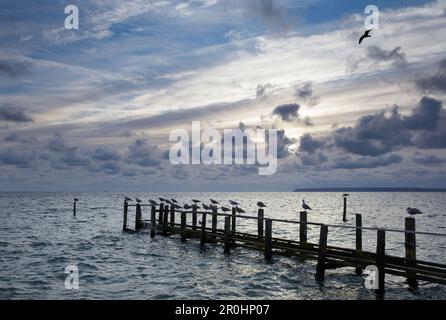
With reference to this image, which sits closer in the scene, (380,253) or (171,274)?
(380,253)

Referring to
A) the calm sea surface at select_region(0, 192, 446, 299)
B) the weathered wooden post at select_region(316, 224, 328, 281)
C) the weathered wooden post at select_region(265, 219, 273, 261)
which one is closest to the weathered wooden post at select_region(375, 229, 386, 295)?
the calm sea surface at select_region(0, 192, 446, 299)

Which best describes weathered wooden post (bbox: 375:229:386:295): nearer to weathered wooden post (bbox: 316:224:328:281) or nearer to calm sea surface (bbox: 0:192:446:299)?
calm sea surface (bbox: 0:192:446:299)

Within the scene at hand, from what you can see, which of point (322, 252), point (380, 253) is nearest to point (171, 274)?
point (322, 252)

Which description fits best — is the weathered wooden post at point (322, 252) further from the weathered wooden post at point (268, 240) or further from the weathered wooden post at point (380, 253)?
the weathered wooden post at point (268, 240)

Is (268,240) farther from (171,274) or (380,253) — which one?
(380,253)

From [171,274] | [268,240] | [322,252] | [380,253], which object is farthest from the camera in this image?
[268,240]

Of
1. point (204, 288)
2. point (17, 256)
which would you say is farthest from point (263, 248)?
point (17, 256)

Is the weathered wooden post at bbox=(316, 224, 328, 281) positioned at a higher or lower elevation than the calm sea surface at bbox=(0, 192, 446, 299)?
higher

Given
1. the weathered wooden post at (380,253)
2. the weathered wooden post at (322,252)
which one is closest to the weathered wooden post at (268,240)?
the weathered wooden post at (322,252)
